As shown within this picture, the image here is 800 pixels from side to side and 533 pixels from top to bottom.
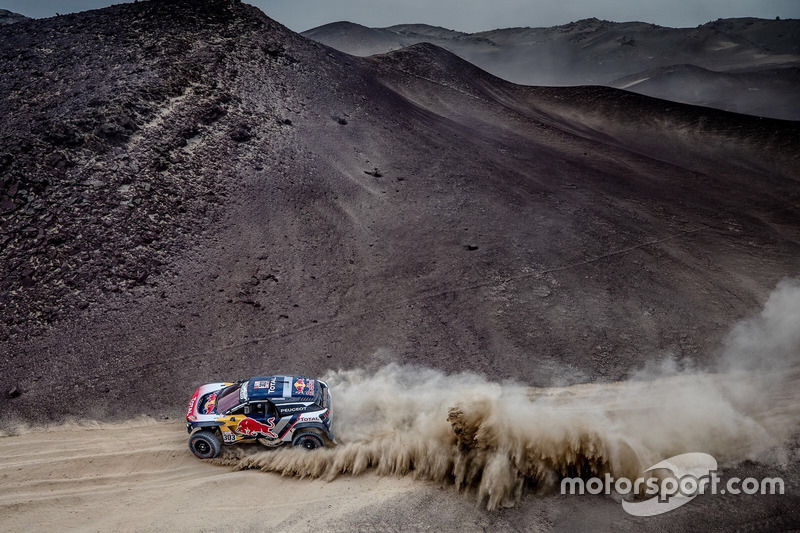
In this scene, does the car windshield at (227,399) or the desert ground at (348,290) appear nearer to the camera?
the desert ground at (348,290)

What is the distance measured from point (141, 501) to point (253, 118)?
18334mm

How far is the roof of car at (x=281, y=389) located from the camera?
1013 cm

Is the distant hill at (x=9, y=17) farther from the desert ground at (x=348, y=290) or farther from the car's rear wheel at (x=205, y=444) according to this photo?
the car's rear wheel at (x=205, y=444)

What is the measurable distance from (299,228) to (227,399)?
10.0 m

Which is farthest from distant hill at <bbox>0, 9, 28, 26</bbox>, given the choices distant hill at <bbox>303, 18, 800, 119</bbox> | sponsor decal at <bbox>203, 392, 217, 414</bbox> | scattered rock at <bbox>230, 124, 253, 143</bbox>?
sponsor decal at <bbox>203, 392, 217, 414</bbox>

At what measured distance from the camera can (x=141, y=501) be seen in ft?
31.5

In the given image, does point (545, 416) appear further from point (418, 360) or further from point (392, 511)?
point (418, 360)

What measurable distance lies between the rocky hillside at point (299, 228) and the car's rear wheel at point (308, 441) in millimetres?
3788

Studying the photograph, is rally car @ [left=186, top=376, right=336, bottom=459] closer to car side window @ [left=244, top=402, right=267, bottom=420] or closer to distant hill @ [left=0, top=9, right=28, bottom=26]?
car side window @ [left=244, top=402, right=267, bottom=420]

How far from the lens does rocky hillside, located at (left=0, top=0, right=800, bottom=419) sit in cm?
1445

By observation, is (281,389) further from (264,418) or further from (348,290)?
(348,290)

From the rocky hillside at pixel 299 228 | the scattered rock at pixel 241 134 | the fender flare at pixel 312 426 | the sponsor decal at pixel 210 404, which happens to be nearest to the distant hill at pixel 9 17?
the rocky hillside at pixel 299 228
